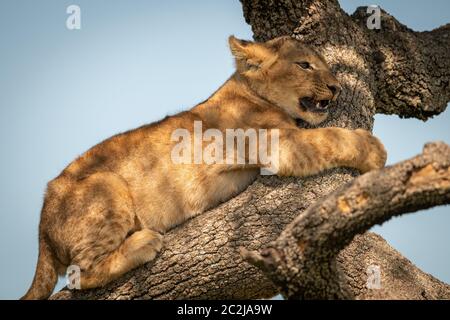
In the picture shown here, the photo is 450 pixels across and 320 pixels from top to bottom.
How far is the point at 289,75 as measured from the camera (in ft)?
23.3

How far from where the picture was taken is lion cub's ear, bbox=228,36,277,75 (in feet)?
23.2

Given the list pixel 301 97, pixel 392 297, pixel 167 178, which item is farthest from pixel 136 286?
pixel 301 97

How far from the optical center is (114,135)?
6.82 meters

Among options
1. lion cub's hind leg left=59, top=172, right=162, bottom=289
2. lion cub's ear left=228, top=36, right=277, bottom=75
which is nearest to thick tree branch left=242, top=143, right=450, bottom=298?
lion cub's hind leg left=59, top=172, right=162, bottom=289

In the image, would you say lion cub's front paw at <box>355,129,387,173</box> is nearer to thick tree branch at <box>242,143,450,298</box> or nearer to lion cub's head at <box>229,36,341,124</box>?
lion cub's head at <box>229,36,341,124</box>

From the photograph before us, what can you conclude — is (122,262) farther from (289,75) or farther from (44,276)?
(289,75)

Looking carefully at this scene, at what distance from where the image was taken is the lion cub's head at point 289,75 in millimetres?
6855

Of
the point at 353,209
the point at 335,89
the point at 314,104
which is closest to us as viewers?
the point at 353,209

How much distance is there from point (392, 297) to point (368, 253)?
1.13 metres

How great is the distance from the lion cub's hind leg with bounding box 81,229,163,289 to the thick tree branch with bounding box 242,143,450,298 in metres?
1.74

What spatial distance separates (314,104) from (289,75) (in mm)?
417

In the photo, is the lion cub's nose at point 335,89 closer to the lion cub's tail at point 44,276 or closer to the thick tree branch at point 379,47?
the thick tree branch at point 379,47

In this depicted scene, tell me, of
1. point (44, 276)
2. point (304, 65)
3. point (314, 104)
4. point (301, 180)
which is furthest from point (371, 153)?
point (44, 276)

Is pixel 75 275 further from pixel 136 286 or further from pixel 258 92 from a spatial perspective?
pixel 258 92
